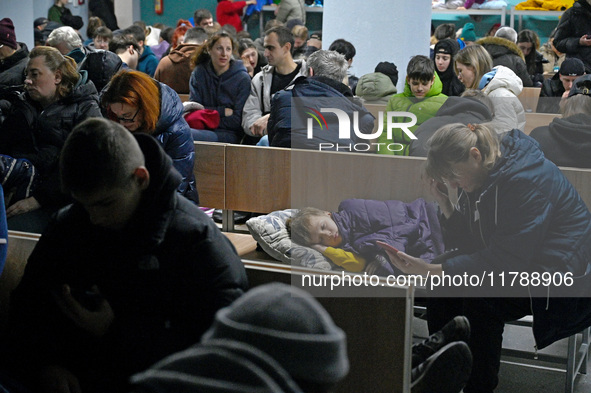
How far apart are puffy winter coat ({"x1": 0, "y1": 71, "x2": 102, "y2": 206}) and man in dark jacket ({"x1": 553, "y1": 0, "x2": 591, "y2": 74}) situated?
459 centimetres

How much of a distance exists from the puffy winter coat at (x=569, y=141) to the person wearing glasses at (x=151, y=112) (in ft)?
6.17

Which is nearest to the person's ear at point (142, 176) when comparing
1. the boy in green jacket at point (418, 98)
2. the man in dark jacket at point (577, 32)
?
the boy in green jacket at point (418, 98)

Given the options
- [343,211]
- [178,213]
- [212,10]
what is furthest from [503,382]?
[212,10]

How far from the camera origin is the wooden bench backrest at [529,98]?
688 centimetres

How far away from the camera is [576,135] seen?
3844 mm

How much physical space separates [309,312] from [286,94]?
3.81 meters

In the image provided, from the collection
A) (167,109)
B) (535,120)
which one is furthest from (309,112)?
(535,120)

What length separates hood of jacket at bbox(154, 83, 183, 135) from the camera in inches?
147

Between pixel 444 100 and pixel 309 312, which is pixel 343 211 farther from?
pixel 309 312

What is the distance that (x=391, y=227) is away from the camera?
3.56m

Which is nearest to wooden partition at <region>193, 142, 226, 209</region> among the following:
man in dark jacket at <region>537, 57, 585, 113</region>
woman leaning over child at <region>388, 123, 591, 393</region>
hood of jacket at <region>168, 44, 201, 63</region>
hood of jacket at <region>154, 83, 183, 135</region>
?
hood of jacket at <region>154, 83, 183, 135</region>

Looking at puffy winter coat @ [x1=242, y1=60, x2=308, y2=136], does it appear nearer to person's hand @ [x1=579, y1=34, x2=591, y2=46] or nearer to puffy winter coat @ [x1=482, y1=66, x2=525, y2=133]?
puffy winter coat @ [x1=482, y1=66, x2=525, y2=133]

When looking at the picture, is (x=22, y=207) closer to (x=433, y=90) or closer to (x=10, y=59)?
(x=10, y=59)

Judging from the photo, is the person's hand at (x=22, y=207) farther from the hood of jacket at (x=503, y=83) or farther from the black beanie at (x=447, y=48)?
the black beanie at (x=447, y=48)
